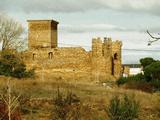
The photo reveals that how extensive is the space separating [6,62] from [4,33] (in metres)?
6.23

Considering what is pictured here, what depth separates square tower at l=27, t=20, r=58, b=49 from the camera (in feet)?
205

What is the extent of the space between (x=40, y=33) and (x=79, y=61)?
620 cm

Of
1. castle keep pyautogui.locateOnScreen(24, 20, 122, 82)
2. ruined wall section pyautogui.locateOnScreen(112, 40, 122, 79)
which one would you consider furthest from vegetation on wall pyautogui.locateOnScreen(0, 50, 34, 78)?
ruined wall section pyautogui.locateOnScreen(112, 40, 122, 79)

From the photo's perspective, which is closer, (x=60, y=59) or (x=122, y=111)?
(x=122, y=111)

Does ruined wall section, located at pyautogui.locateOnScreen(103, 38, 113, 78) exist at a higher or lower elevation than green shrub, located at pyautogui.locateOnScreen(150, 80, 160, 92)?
higher

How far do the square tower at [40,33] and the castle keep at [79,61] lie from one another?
183cm

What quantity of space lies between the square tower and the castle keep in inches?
72.2

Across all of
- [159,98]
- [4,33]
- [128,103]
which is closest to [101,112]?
[159,98]

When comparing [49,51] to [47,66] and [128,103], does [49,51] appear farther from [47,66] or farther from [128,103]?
[128,103]

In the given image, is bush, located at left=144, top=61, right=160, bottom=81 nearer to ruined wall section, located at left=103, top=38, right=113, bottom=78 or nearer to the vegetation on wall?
ruined wall section, located at left=103, top=38, right=113, bottom=78

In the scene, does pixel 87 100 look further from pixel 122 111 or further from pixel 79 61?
pixel 79 61

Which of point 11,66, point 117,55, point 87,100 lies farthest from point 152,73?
point 87,100

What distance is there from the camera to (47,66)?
5928cm

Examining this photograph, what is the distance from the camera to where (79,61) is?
59188mm
